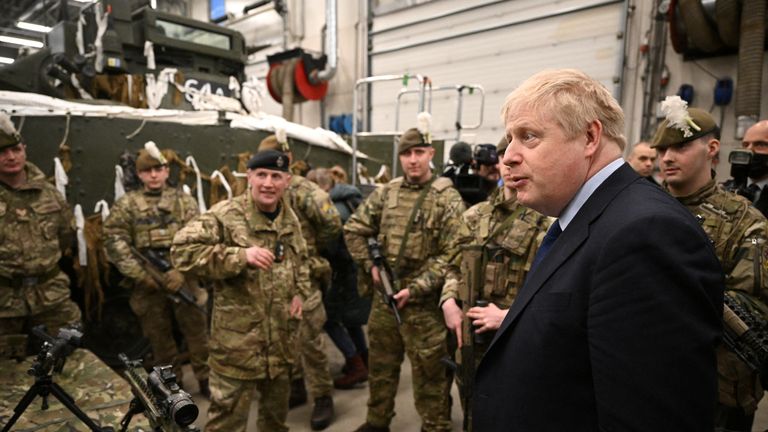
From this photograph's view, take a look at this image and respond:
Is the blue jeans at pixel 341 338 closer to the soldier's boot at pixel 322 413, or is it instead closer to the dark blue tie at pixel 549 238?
the soldier's boot at pixel 322 413

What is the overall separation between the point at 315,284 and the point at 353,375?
3.31ft

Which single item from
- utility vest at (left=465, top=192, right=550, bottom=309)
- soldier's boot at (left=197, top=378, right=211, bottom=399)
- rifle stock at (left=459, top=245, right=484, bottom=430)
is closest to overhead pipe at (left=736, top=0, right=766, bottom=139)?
utility vest at (left=465, top=192, right=550, bottom=309)

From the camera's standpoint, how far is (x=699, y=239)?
2.92 ft

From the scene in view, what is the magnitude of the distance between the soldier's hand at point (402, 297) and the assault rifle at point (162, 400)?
151cm

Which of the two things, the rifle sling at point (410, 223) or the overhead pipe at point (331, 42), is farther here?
the overhead pipe at point (331, 42)

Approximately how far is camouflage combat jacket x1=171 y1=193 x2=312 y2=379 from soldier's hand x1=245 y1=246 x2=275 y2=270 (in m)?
0.04

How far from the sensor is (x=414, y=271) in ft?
10.3

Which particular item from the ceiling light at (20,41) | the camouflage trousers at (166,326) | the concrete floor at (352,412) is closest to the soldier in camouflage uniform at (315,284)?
the concrete floor at (352,412)

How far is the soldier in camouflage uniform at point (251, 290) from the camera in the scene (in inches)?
98.7

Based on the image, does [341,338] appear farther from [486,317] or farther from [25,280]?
[25,280]

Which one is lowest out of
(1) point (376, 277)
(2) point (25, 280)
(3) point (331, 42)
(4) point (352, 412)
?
(4) point (352, 412)

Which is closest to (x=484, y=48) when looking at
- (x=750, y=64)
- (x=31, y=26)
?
(x=750, y=64)

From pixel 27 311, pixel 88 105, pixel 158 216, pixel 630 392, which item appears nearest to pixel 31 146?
pixel 88 105

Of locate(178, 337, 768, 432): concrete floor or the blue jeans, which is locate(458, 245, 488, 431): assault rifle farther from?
the blue jeans
